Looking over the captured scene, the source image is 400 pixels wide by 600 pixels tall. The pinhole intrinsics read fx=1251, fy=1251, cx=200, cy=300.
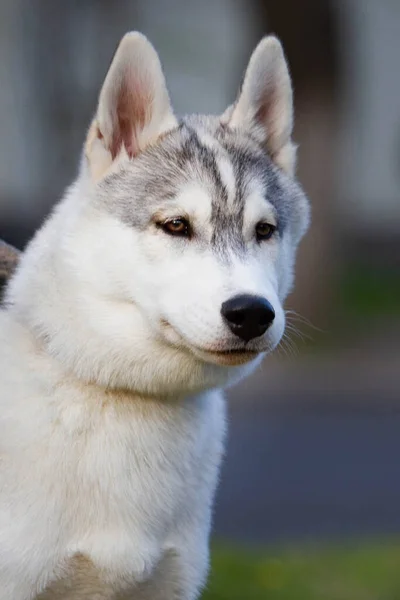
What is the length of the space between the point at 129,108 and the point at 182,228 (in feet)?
1.90

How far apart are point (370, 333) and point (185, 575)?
1239cm

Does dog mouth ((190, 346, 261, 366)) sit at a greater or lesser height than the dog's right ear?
lesser

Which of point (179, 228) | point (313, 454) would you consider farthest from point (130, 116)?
point (313, 454)

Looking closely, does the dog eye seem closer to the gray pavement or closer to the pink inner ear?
the pink inner ear

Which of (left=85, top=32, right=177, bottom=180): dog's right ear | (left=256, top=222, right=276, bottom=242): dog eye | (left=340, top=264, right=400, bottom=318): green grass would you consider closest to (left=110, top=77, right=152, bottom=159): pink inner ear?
(left=85, top=32, right=177, bottom=180): dog's right ear

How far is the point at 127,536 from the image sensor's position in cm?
400

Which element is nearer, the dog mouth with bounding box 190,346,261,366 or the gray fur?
the dog mouth with bounding box 190,346,261,366

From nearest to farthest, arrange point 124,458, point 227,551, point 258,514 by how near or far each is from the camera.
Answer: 1. point 124,458
2. point 227,551
3. point 258,514

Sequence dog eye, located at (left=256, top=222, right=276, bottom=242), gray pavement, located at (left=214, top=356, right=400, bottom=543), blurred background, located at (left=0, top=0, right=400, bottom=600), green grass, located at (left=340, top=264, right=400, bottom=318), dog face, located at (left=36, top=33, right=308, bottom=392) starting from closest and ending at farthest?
dog face, located at (left=36, top=33, right=308, bottom=392), dog eye, located at (left=256, top=222, right=276, bottom=242), blurred background, located at (left=0, top=0, right=400, bottom=600), gray pavement, located at (left=214, top=356, right=400, bottom=543), green grass, located at (left=340, top=264, right=400, bottom=318)

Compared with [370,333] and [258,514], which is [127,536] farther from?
[370,333]

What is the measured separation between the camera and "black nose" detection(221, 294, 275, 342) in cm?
376

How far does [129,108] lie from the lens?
439cm

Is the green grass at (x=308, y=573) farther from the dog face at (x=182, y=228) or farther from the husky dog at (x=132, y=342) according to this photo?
the dog face at (x=182, y=228)

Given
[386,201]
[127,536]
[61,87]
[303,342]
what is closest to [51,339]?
[127,536]
